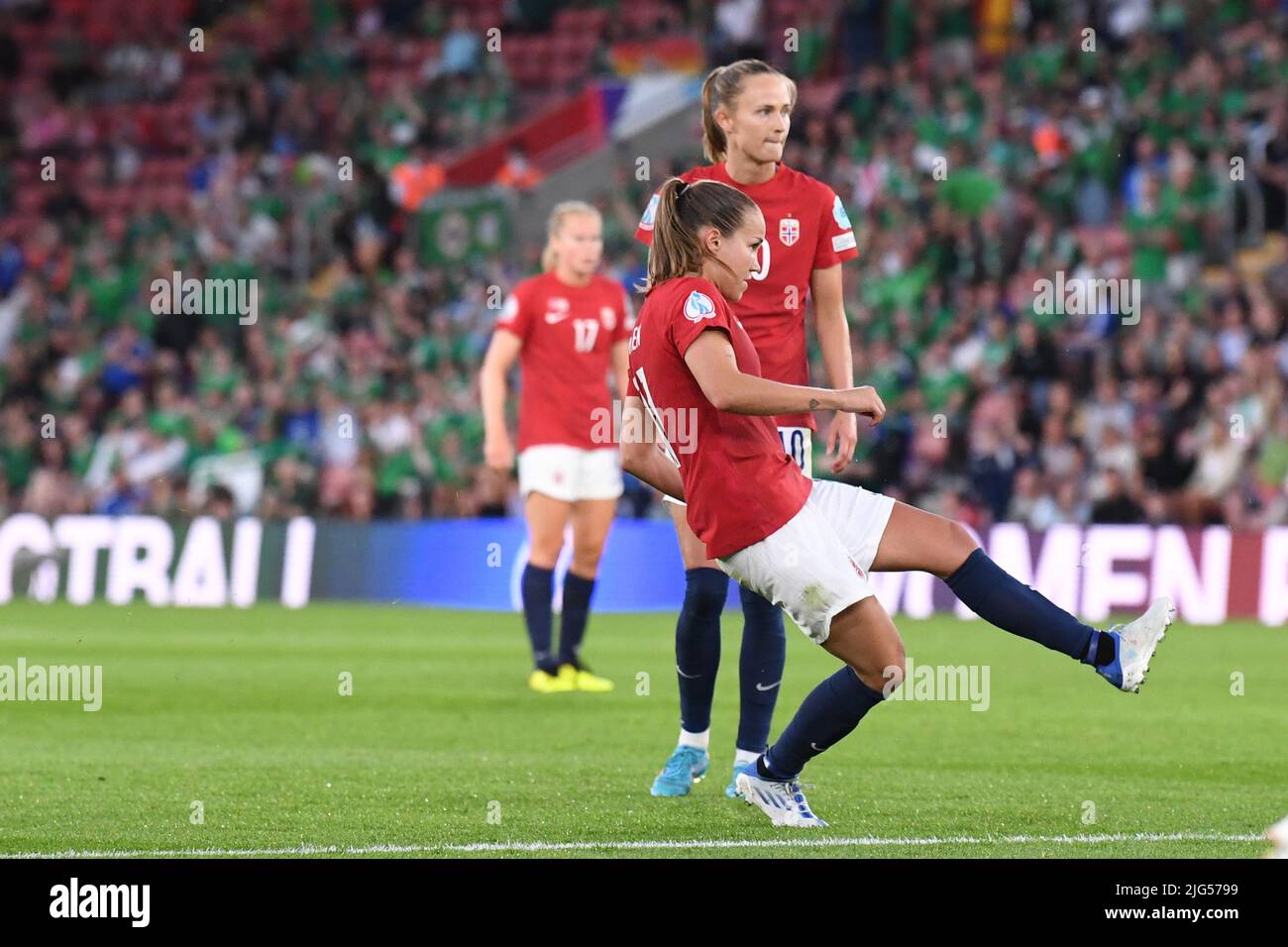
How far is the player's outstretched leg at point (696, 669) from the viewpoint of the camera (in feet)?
24.2

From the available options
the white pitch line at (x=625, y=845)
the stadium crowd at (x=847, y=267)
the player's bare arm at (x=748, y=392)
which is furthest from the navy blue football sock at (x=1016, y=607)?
the stadium crowd at (x=847, y=267)

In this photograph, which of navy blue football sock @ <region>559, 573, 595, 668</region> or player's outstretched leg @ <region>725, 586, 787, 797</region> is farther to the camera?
navy blue football sock @ <region>559, 573, 595, 668</region>

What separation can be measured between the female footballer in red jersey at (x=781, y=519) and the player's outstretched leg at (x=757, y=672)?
80cm

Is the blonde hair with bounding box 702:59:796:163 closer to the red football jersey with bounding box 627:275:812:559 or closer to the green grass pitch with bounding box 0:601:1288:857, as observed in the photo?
the red football jersey with bounding box 627:275:812:559

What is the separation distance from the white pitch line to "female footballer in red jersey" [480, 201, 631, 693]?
527 centimetres

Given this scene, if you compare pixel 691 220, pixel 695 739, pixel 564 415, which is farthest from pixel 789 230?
pixel 564 415

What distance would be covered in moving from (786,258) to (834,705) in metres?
1.76

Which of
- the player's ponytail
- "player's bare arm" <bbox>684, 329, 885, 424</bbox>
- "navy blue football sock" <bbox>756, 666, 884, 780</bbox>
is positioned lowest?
"navy blue football sock" <bbox>756, 666, 884, 780</bbox>

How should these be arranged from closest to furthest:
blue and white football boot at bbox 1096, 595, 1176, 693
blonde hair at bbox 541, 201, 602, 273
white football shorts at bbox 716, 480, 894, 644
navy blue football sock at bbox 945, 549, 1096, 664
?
white football shorts at bbox 716, 480, 894, 644, blue and white football boot at bbox 1096, 595, 1176, 693, navy blue football sock at bbox 945, 549, 1096, 664, blonde hair at bbox 541, 201, 602, 273

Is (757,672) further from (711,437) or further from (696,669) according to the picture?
(711,437)

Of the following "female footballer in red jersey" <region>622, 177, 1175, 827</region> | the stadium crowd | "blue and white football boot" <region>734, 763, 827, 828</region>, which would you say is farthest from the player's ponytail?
the stadium crowd

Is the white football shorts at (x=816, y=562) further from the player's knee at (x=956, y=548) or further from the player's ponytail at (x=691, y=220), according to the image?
the player's ponytail at (x=691, y=220)

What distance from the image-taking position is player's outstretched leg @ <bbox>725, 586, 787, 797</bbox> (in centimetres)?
736
